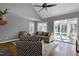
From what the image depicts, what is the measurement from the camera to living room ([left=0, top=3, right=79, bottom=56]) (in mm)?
2162

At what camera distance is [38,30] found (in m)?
2.29

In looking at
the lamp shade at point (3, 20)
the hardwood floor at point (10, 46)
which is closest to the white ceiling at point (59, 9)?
the lamp shade at point (3, 20)

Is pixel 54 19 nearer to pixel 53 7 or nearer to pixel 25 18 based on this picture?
pixel 53 7

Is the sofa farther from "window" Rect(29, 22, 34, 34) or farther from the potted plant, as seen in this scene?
the potted plant

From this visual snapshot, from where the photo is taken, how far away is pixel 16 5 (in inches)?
85.6

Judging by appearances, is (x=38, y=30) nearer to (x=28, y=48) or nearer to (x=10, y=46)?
(x=28, y=48)

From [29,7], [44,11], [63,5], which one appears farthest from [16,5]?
[63,5]

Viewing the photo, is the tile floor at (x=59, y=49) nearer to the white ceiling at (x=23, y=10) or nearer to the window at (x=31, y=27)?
the window at (x=31, y=27)

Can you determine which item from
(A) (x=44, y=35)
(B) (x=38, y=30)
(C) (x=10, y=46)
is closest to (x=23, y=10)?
(B) (x=38, y=30)

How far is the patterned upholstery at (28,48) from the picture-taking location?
7.16 ft

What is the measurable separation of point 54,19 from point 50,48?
75 cm

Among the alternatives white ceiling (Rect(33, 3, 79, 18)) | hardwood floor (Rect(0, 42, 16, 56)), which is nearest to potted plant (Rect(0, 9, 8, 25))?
hardwood floor (Rect(0, 42, 16, 56))

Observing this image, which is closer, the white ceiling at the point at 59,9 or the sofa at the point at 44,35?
the white ceiling at the point at 59,9

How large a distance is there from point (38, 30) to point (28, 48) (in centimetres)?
51
